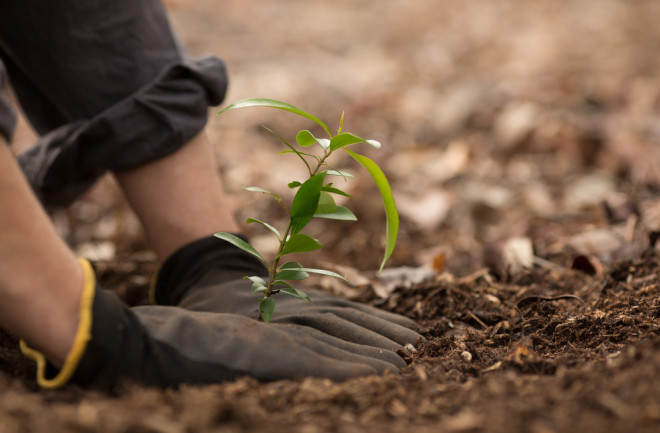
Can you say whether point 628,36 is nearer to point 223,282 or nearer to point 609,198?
point 609,198

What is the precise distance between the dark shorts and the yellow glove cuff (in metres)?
0.49

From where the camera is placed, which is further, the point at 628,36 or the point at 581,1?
the point at 581,1

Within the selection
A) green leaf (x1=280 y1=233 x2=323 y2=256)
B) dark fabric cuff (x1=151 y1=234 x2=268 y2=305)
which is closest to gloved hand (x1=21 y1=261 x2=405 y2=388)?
green leaf (x1=280 y1=233 x2=323 y2=256)

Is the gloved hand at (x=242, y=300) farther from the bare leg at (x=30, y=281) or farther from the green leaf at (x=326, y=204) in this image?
the bare leg at (x=30, y=281)

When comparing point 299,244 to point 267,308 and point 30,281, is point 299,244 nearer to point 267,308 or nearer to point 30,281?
point 267,308

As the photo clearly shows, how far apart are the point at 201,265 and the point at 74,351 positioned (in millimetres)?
441

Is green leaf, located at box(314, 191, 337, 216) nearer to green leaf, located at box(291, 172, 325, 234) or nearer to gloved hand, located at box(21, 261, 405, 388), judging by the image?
green leaf, located at box(291, 172, 325, 234)

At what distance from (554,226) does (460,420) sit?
128cm

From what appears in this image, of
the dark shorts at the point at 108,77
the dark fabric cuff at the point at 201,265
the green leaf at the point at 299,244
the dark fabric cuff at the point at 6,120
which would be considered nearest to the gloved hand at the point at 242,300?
the dark fabric cuff at the point at 201,265

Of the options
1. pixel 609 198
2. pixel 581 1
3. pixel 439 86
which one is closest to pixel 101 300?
pixel 609 198

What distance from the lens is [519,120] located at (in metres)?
2.57

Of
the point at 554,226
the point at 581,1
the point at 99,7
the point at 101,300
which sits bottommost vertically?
the point at 554,226

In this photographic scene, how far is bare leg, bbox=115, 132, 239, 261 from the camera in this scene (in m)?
1.30

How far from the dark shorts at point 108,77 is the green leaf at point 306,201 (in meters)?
0.45
